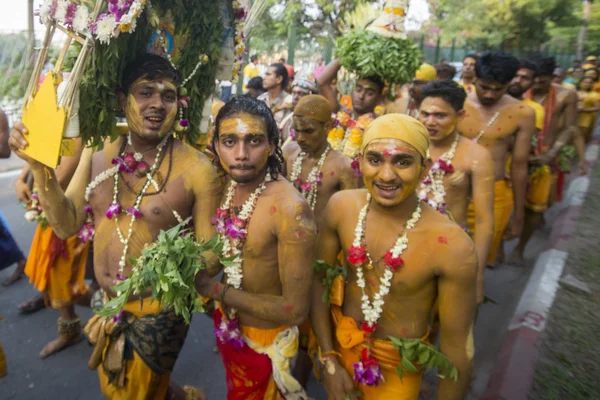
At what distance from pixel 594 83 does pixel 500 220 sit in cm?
734

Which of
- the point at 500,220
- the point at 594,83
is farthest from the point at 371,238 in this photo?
the point at 594,83

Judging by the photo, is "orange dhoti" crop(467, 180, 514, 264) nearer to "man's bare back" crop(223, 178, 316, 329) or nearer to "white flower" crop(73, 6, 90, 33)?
"man's bare back" crop(223, 178, 316, 329)

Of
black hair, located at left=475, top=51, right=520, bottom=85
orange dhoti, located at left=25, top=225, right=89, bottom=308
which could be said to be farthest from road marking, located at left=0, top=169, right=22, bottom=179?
black hair, located at left=475, top=51, right=520, bottom=85

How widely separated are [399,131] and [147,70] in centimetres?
141

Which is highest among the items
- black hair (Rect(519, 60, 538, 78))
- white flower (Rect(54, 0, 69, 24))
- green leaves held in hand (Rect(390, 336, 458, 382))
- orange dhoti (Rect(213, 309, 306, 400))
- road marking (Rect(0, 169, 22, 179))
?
white flower (Rect(54, 0, 69, 24))

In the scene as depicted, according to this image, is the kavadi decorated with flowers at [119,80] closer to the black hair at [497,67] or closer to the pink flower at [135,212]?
the pink flower at [135,212]

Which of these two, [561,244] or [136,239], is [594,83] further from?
[136,239]

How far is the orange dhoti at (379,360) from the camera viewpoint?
251 centimetres

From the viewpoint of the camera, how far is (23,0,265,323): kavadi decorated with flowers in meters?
2.11

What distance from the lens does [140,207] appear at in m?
2.72

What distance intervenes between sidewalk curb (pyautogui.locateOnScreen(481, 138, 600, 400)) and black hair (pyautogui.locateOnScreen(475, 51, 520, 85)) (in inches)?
88.1

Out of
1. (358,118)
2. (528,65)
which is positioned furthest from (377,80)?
(528,65)

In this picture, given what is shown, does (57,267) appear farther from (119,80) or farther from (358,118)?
(358,118)

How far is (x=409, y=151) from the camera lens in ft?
7.54
